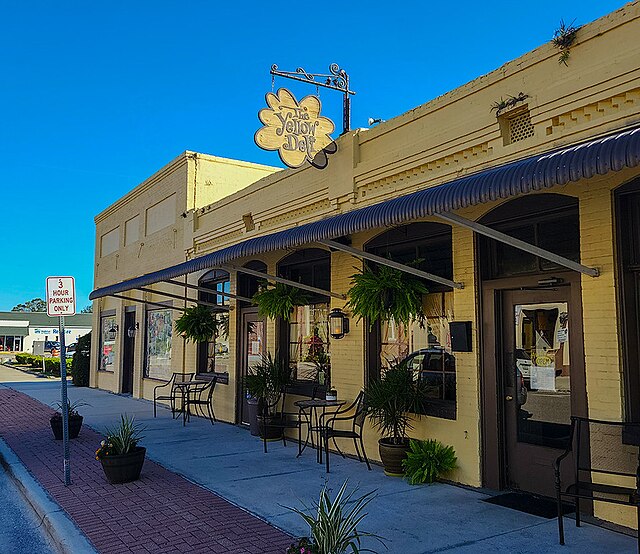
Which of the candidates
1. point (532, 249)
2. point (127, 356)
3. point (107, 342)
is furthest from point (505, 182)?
point (107, 342)

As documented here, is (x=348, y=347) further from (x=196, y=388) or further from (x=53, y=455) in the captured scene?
(x=196, y=388)

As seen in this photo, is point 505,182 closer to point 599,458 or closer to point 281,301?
point 599,458

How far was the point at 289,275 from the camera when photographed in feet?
36.5

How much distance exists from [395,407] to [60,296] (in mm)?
4492

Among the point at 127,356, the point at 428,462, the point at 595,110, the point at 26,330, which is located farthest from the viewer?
the point at 26,330

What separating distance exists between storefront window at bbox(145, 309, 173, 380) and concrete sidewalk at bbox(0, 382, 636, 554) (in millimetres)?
5270

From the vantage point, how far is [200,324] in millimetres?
13320

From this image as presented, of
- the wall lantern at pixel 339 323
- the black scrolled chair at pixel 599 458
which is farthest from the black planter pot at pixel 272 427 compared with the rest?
the black scrolled chair at pixel 599 458

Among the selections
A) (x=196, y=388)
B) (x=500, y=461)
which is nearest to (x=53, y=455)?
(x=196, y=388)

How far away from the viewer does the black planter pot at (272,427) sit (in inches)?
395

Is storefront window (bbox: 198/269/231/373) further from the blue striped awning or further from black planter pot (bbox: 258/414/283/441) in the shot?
the blue striped awning

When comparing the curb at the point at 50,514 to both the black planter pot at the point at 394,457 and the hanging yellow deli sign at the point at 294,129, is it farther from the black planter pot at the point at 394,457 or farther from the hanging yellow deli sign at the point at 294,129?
the hanging yellow deli sign at the point at 294,129

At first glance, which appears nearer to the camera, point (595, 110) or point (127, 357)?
point (595, 110)

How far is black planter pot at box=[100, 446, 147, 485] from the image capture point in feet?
24.0
